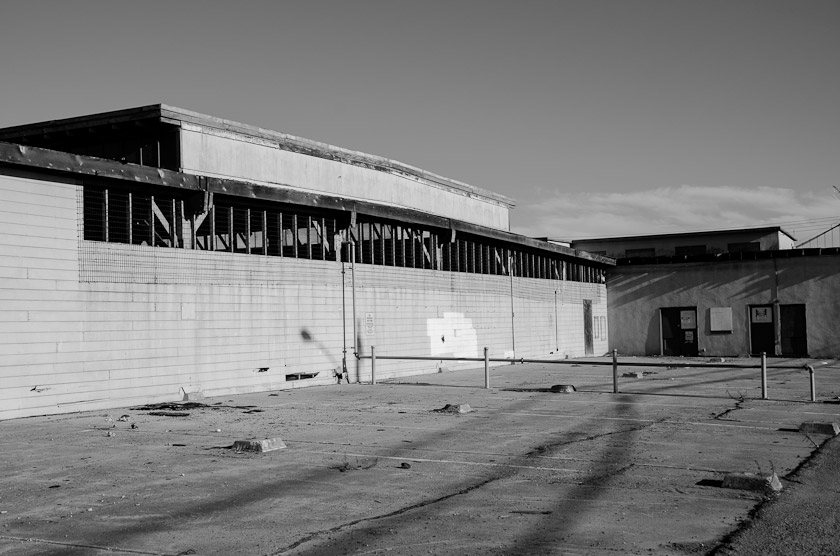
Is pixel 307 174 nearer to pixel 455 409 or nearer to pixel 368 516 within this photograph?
pixel 455 409

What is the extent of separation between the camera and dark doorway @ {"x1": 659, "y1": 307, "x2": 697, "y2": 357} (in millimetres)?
40500

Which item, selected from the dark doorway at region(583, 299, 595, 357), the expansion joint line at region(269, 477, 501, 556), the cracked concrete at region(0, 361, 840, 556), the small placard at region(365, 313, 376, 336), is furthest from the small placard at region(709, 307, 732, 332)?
the expansion joint line at region(269, 477, 501, 556)

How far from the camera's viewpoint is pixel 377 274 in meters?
25.4

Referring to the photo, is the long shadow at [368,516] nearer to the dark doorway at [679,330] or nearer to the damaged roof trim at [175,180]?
the damaged roof trim at [175,180]

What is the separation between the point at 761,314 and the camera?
3900 centimetres

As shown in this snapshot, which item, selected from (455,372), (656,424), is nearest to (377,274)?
(455,372)

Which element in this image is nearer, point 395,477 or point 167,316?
point 395,477

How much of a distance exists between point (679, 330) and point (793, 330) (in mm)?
5156

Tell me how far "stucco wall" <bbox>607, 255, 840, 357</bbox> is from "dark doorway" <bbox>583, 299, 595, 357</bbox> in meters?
2.34

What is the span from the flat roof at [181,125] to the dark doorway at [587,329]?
13503 millimetres

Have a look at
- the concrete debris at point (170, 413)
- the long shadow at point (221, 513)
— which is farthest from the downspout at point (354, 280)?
the long shadow at point (221, 513)

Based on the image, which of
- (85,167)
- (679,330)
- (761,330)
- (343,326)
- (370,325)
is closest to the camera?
(85,167)

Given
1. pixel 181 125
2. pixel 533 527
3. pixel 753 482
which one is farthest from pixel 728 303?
pixel 533 527

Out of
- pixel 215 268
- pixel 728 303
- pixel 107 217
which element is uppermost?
pixel 107 217
